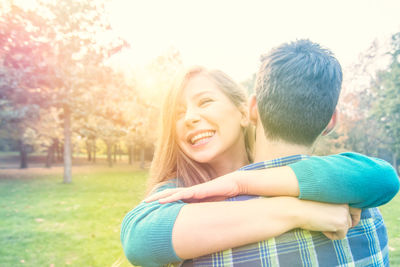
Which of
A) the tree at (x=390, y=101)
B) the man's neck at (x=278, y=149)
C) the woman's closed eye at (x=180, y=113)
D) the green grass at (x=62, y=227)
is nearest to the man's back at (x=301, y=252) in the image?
the man's neck at (x=278, y=149)

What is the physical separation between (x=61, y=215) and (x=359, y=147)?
21763 mm

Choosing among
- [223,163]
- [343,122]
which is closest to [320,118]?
[223,163]

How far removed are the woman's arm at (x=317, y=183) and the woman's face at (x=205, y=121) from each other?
0.86 meters

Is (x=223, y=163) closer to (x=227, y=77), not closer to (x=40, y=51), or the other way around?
(x=227, y=77)

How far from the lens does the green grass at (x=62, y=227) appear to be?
5949 millimetres

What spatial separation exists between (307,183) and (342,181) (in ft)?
0.47

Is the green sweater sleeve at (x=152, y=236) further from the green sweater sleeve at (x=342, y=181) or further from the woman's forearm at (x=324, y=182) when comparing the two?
the green sweater sleeve at (x=342, y=181)

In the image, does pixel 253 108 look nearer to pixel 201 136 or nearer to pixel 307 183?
pixel 307 183

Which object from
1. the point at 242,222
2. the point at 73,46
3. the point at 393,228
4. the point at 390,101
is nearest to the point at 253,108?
the point at 242,222

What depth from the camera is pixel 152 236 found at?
51.0 inches

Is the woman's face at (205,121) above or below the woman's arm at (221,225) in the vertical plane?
above

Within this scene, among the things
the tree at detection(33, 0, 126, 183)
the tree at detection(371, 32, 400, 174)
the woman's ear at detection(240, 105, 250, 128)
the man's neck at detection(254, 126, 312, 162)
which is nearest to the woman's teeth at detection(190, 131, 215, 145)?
the woman's ear at detection(240, 105, 250, 128)

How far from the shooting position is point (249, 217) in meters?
1.25

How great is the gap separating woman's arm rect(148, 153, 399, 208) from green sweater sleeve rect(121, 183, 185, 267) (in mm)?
102
